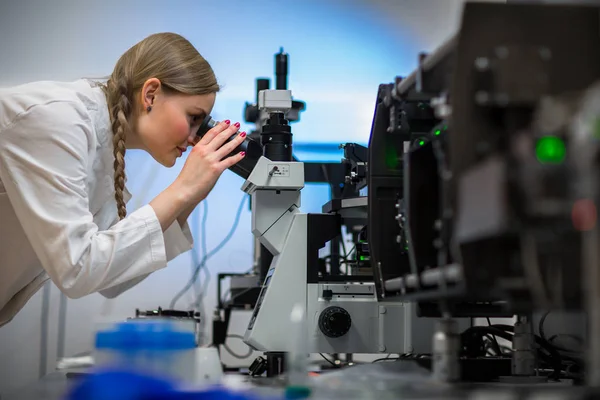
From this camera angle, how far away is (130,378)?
729 mm

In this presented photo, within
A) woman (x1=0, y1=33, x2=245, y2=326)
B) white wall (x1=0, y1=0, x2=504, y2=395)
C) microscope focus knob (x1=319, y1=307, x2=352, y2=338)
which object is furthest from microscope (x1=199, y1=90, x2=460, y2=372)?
white wall (x1=0, y1=0, x2=504, y2=395)

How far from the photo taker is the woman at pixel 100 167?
140cm

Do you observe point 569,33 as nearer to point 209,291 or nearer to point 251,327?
point 251,327

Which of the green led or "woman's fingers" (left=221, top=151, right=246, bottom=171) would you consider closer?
the green led

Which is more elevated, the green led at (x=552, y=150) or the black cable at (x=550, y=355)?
A: the green led at (x=552, y=150)

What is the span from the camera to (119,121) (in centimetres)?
168

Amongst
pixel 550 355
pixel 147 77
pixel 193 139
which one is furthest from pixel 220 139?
pixel 550 355

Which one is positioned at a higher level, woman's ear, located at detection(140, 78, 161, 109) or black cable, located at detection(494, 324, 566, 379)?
woman's ear, located at detection(140, 78, 161, 109)

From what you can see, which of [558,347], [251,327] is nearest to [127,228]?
[251,327]

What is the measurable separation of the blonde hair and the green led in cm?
113

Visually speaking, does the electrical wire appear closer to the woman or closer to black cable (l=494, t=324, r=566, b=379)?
the woman

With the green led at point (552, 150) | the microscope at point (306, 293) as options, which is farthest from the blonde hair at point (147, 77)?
the green led at point (552, 150)

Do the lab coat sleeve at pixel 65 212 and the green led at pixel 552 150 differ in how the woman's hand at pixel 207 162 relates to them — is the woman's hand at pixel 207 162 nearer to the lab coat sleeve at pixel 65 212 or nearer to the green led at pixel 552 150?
the lab coat sleeve at pixel 65 212

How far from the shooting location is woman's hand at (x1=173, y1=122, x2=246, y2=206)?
63.2 inches
